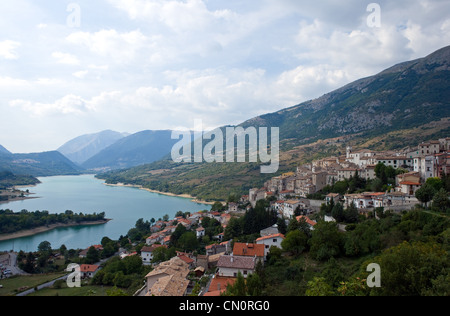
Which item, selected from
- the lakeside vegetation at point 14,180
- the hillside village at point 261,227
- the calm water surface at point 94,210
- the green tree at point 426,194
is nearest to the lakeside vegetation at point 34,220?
the calm water surface at point 94,210

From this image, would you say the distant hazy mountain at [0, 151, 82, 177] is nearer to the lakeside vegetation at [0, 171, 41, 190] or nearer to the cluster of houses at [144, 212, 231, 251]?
the lakeside vegetation at [0, 171, 41, 190]

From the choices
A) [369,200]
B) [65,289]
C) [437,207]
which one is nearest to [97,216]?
[65,289]

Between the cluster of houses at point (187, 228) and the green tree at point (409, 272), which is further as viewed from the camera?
the cluster of houses at point (187, 228)

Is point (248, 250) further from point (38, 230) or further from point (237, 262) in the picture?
point (38, 230)

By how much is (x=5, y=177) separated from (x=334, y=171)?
320ft

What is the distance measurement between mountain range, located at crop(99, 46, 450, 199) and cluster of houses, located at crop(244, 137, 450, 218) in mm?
22283

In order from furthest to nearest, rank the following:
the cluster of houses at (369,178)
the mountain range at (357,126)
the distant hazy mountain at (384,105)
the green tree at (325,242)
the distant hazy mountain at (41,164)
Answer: the distant hazy mountain at (41,164) < the distant hazy mountain at (384,105) < the mountain range at (357,126) < the cluster of houses at (369,178) < the green tree at (325,242)

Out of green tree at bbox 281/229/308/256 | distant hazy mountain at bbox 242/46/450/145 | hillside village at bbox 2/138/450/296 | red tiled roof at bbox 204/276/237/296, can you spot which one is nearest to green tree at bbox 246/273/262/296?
hillside village at bbox 2/138/450/296

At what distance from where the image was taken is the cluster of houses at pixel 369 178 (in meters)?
16.7

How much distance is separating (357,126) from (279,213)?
67.9 m

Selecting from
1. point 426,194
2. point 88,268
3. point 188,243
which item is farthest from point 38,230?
point 426,194

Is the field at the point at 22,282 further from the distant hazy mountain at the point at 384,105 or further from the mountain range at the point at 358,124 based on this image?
A: the distant hazy mountain at the point at 384,105

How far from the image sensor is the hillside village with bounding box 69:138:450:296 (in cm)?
1318
